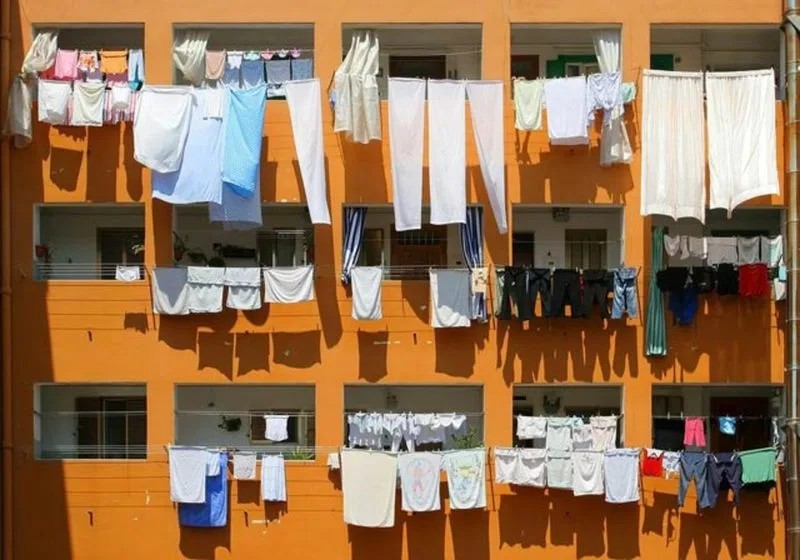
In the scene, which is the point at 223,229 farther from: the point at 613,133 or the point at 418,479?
the point at 613,133

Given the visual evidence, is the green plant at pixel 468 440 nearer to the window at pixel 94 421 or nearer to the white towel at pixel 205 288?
the white towel at pixel 205 288

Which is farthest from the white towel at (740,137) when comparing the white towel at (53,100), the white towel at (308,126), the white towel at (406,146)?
the white towel at (53,100)

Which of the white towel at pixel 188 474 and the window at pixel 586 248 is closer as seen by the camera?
the white towel at pixel 188 474

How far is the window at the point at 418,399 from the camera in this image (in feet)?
64.1

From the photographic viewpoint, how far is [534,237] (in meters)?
19.8

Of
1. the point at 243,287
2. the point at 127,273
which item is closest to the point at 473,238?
the point at 243,287

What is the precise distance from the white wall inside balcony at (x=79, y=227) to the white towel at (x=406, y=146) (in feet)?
17.6

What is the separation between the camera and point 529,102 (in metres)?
17.5

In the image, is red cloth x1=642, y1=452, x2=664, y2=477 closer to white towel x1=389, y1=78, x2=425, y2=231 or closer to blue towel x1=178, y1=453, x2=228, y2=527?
white towel x1=389, y1=78, x2=425, y2=231

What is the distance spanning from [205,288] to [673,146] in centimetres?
827

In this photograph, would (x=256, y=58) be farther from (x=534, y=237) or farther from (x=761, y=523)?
(x=761, y=523)

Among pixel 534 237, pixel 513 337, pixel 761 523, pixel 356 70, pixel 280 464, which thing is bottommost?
pixel 761 523

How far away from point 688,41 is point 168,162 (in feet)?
33.2

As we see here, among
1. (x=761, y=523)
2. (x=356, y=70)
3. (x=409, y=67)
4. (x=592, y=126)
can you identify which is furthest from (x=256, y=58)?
(x=761, y=523)
